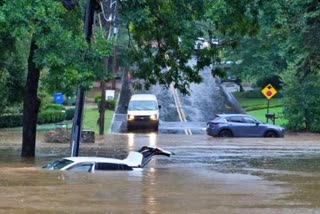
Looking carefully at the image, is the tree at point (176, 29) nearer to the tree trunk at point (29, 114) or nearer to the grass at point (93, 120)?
the tree trunk at point (29, 114)

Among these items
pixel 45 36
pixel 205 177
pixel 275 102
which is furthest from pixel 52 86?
pixel 275 102

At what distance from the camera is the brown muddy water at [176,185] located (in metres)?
12.7


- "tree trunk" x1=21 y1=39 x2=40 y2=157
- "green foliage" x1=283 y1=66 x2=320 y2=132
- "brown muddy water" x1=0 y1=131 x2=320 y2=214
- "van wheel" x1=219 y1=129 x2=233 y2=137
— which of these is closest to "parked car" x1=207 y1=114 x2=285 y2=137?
"van wheel" x1=219 y1=129 x2=233 y2=137

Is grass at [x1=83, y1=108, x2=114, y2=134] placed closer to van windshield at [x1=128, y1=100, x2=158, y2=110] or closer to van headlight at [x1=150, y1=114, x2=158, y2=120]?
van windshield at [x1=128, y1=100, x2=158, y2=110]

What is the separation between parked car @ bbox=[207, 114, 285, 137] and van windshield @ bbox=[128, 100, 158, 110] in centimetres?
584

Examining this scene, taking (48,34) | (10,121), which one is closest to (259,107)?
(10,121)

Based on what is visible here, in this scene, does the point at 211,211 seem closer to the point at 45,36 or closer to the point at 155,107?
the point at 45,36

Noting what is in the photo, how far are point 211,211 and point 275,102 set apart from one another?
198ft

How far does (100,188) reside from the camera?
50.3 ft

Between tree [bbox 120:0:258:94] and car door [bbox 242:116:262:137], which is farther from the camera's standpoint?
car door [bbox 242:116:262:137]

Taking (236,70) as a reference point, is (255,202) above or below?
below

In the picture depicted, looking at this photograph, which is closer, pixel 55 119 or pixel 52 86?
pixel 52 86

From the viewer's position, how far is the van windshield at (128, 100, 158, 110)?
48.2 metres

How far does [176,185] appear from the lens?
16.8 m
